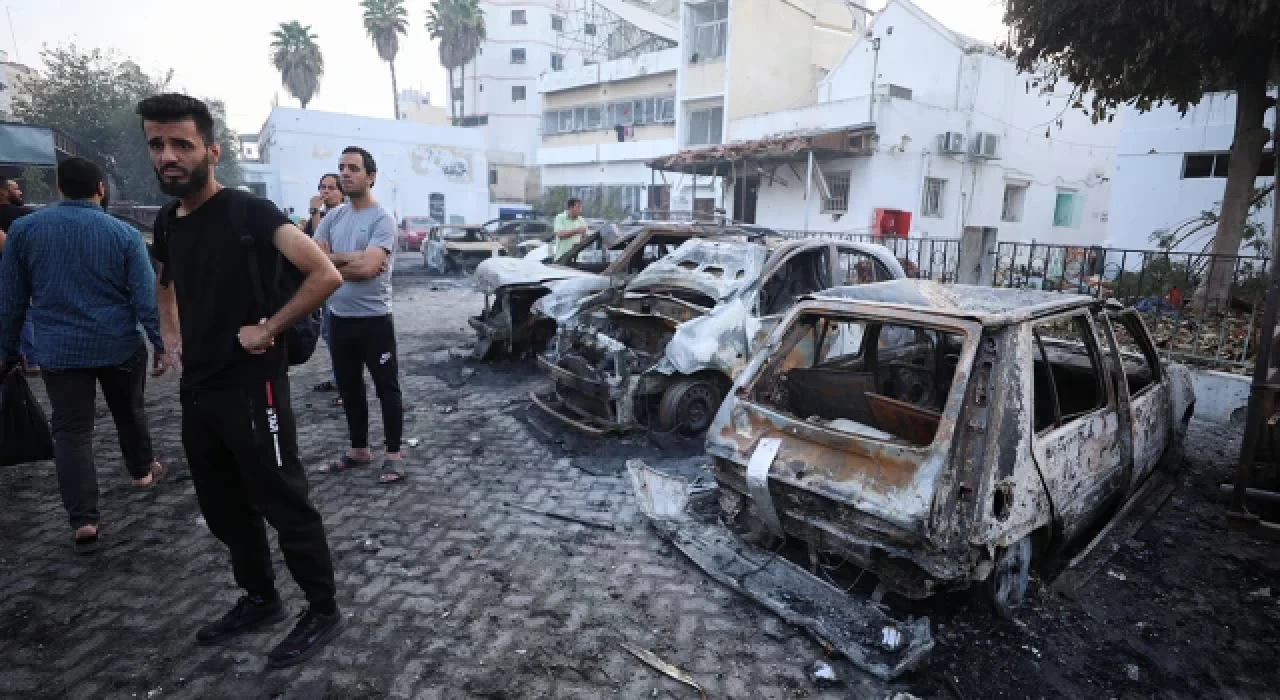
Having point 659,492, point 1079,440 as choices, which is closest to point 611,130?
point 659,492

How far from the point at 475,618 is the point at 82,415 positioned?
93.4 inches

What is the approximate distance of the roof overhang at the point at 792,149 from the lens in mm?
15164

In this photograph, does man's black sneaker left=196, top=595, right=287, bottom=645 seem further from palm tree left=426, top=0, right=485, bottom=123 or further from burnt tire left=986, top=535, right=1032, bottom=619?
palm tree left=426, top=0, right=485, bottom=123

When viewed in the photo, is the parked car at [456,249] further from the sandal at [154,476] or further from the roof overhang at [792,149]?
the sandal at [154,476]

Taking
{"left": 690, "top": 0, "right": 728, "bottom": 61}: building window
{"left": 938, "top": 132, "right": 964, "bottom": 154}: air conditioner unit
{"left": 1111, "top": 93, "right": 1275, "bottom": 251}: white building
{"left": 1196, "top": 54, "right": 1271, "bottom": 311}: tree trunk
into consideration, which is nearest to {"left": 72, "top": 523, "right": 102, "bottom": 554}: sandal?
{"left": 1196, "top": 54, "right": 1271, "bottom": 311}: tree trunk

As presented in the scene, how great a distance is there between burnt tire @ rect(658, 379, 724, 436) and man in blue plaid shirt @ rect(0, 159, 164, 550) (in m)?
3.34

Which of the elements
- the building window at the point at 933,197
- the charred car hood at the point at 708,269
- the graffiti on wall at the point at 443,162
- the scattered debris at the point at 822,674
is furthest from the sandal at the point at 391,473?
the graffiti on wall at the point at 443,162

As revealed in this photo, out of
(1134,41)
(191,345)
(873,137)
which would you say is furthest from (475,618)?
(873,137)

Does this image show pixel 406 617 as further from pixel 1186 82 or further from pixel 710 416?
pixel 1186 82

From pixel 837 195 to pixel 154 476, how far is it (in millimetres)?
16359

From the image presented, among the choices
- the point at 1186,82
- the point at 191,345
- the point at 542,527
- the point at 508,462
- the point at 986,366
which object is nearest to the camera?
the point at 191,345

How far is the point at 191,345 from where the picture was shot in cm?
233

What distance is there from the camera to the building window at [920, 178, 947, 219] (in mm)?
17047

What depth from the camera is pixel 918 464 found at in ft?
8.79
